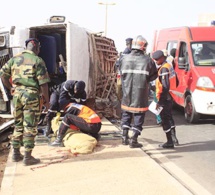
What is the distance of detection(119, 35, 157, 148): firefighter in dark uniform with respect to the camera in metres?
6.01

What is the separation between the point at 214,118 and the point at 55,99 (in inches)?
179

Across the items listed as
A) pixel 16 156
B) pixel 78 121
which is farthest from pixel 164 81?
pixel 16 156

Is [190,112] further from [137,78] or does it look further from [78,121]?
[78,121]

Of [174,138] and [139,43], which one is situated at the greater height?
[139,43]

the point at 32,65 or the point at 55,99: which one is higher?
the point at 32,65

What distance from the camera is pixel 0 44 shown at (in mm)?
7758

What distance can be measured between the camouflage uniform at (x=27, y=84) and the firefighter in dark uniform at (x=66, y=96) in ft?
4.49

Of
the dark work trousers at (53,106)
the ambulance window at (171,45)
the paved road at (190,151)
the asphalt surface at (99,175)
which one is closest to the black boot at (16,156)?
the asphalt surface at (99,175)

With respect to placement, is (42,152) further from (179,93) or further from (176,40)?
(176,40)

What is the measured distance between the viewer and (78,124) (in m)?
6.25

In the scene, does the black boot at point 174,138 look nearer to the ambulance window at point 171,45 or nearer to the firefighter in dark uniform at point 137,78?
the firefighter in dark uniform at point 137,78

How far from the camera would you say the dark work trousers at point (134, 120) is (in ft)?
20.1

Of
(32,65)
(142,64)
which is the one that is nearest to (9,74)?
(32,65)

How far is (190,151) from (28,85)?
3.03 meters
